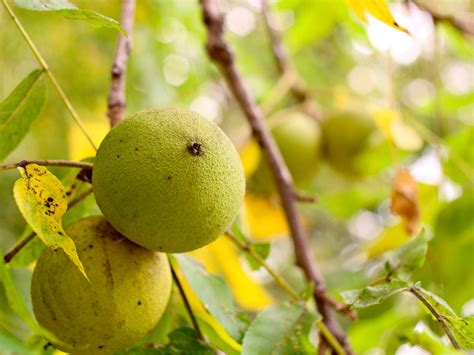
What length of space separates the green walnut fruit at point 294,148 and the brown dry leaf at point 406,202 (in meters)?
0.52

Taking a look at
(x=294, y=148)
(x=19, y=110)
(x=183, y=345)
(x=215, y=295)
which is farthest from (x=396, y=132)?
(x=19, y=110)

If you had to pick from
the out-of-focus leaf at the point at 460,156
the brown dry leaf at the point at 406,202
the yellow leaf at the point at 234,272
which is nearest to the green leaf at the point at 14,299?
the yellow leaf at the point at 234,272

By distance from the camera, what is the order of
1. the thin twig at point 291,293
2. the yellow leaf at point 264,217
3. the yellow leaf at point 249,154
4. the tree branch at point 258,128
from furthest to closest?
the yellow leaf at point 264,217, the yellow leaf at point 249,154, the tree branch at point 258,128, the thin twig at point 291,293

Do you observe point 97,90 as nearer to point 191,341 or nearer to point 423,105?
point 423,105

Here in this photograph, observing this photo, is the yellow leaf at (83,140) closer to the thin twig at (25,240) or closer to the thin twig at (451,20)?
the thin twig at (25,240)

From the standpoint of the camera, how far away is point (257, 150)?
218cm

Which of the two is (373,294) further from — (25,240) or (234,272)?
(234,272)

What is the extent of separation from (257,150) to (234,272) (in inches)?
17.4

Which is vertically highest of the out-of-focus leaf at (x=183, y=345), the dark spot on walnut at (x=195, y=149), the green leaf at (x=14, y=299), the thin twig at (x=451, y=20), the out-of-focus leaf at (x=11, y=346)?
the thin twig at (x=451, y=20)

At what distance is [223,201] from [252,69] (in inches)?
86.4

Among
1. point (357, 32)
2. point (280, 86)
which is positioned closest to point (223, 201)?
point (280, 86)

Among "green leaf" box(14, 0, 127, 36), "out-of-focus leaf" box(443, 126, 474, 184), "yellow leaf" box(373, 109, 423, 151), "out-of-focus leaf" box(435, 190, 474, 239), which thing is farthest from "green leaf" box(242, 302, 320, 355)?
"out-of-focus leaf" box(443, 126, 474, 184)

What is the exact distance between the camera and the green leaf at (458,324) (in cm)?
107

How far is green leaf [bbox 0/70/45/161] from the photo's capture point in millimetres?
1204
